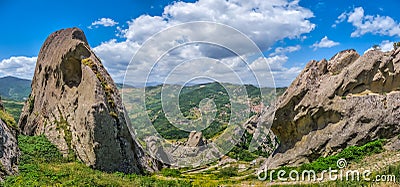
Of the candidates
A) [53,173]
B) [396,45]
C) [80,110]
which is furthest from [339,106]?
[53,173]

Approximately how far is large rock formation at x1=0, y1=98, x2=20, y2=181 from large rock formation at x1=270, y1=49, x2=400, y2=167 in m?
24.0

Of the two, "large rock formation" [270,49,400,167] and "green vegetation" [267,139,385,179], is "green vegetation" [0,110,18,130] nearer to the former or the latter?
"green vegetation" [267,139,385,179]

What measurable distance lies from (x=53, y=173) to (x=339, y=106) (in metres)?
25.1

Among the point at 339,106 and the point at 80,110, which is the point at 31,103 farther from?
the point at 339,106

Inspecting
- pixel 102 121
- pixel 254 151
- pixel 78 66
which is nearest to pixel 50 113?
pixel 78 66

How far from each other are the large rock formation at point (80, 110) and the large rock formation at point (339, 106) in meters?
15.1

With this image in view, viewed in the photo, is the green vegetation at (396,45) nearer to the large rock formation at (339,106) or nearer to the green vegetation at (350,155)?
the large rock formation at (339,106)

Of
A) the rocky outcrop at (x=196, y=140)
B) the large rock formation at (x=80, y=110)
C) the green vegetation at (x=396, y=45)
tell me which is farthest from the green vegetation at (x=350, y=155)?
the rocky outcrop at (x=196, y=140)

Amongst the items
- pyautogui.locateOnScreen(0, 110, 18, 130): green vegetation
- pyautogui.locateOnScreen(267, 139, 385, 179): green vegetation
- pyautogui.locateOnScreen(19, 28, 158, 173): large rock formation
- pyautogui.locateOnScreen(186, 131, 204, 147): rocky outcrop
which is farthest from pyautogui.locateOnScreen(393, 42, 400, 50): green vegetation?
pyautogui.locateOnScreen(186, 131, 204, 147): rocky outcrop

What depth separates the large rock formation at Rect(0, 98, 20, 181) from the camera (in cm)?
1900

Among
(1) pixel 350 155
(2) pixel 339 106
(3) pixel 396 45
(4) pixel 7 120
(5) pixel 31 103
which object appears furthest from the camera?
(3) pixel 396 45

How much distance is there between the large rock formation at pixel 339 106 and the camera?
28544 mm

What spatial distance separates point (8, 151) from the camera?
21078 mm

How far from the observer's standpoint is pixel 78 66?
29047mm
